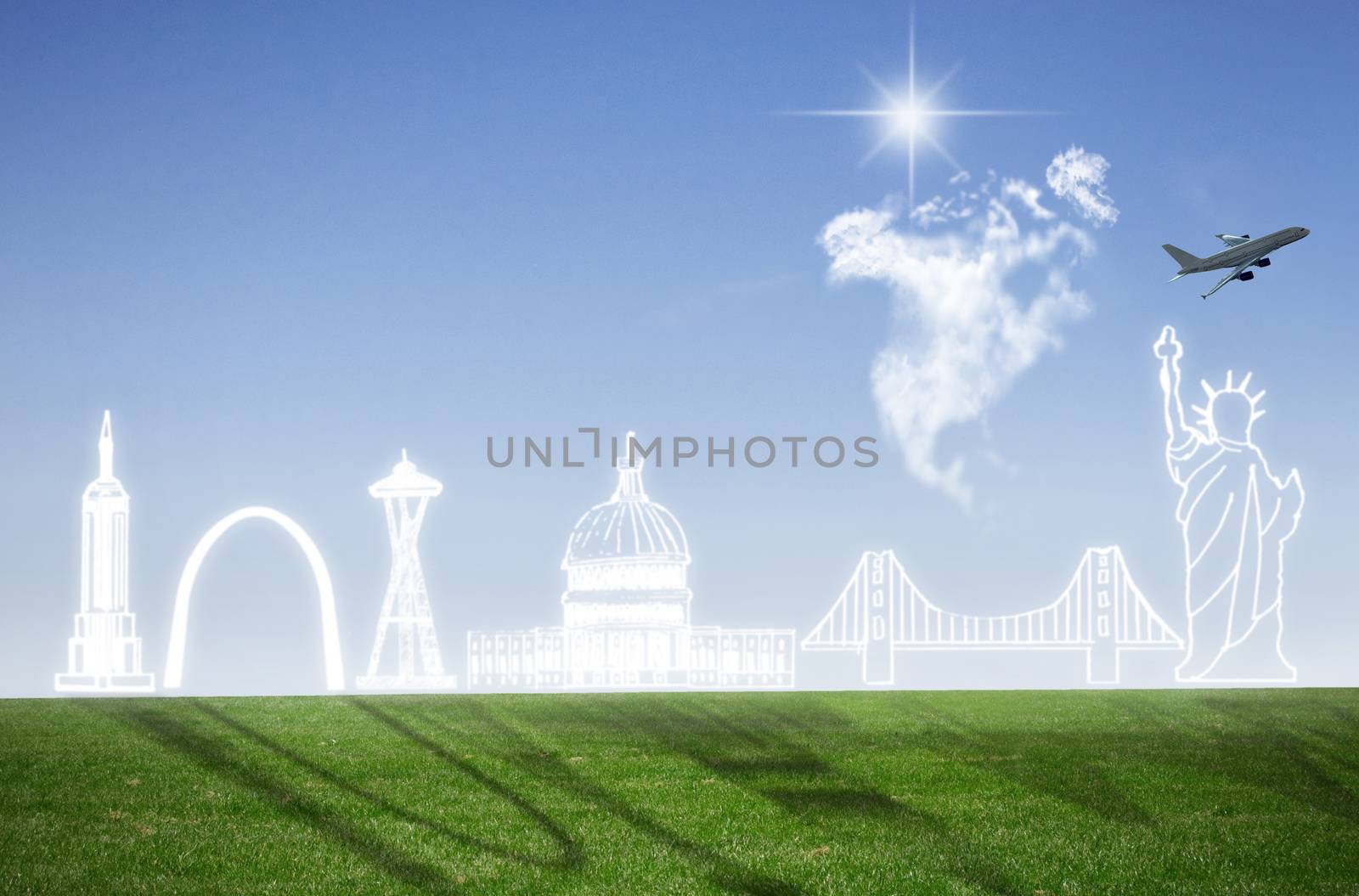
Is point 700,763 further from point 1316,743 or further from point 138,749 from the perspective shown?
point 1316,743

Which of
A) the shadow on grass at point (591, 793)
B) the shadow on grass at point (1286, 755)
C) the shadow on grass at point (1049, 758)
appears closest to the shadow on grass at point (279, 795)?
the shadow on grass at point (591, 793)

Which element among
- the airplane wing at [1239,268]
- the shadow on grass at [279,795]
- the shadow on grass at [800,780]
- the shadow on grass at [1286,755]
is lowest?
the shadow on grass at [1286,755]

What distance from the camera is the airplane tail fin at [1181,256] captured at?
2300cm

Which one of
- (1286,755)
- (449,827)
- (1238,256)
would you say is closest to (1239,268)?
(1238,256)

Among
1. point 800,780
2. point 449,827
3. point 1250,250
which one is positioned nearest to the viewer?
point 449,827

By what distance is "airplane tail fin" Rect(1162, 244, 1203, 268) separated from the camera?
2300 centimetres

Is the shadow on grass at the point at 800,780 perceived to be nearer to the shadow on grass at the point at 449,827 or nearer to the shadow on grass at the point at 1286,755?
the shadow on grass at the point at 449,827

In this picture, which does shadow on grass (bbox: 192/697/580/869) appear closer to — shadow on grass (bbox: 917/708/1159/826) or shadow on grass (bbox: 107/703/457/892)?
shadow on grass (bbox: 107/703/457/892)

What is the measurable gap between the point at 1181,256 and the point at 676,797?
14513 millimetres

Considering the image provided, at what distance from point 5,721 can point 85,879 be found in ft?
37.1

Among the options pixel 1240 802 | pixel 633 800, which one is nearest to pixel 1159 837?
pixel 1240 802

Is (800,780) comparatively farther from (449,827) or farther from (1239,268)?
(1239,268)

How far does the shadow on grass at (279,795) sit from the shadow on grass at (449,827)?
573 millimetres

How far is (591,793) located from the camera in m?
15.4
